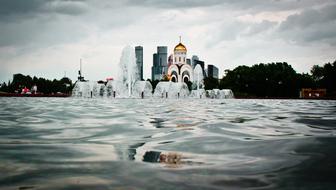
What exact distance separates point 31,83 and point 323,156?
120 metres

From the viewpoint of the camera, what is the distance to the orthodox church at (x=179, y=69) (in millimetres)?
106250

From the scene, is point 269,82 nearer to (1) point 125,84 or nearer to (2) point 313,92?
(2) point 313,92

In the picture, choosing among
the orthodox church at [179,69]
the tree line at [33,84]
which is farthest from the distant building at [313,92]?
the tree line at [33,84]

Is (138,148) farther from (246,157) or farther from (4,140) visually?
(4,140)

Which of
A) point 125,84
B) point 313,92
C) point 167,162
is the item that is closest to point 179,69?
point 313,92

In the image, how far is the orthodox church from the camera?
4183 inches

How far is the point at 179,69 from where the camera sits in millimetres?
106812

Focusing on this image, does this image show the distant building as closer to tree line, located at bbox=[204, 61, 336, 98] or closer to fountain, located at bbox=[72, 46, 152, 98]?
tree line, located at bbox=[204, 61, 336, 98]

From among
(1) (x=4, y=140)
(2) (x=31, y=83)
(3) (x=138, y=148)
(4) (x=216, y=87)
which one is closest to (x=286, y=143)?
(3) (x=138, y=148)

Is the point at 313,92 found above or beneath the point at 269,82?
beneath

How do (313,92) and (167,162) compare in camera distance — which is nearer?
(167,162)

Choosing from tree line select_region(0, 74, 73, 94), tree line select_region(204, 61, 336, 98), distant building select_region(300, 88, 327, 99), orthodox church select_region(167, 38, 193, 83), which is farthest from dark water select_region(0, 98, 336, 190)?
tree line select_region(0, 74, 73, 94)

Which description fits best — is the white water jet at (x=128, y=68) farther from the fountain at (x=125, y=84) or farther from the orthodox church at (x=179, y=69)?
the orthodox church at (x=179, y=69)

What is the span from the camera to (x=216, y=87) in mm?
101438
